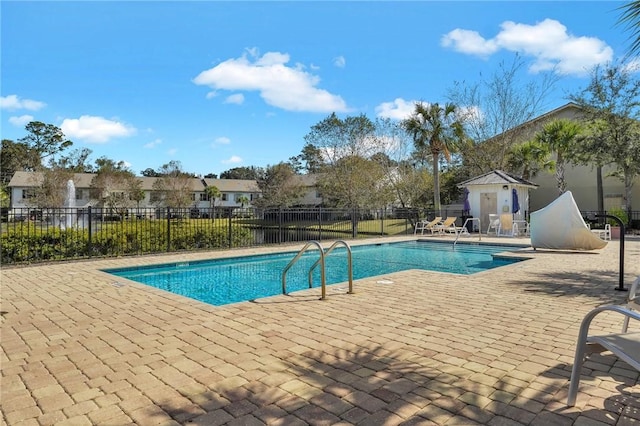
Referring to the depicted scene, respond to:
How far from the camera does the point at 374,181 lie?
25.2 meters

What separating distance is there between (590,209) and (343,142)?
16952 mm

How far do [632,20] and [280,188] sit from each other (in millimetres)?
33511

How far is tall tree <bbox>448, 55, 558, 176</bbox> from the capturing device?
25391 millimetres

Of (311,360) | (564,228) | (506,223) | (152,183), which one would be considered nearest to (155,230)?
(311,360)

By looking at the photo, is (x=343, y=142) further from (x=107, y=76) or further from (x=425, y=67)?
(x=107, y=76)

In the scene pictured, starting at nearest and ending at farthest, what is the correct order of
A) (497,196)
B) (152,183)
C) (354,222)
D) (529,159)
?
(354,222)
(497,196)
(529,159)
(152,183)

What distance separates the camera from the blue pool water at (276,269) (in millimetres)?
8414

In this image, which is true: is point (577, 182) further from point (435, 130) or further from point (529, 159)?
point (435, 130)

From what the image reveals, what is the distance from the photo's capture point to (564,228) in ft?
38.3

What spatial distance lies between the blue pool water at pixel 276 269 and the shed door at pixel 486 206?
246 inches

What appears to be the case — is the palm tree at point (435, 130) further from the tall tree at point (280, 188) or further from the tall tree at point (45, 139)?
the tall tree at point (45, 139)

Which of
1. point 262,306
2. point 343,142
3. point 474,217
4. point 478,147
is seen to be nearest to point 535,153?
point 478,147

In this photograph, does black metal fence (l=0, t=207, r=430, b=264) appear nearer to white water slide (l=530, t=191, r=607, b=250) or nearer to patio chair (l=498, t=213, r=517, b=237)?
patio chair (l=498, t=213, r=517, b=237)

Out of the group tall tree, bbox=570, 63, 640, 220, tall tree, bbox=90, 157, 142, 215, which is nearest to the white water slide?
tall tree, bbox=570, 63, 640, 220
